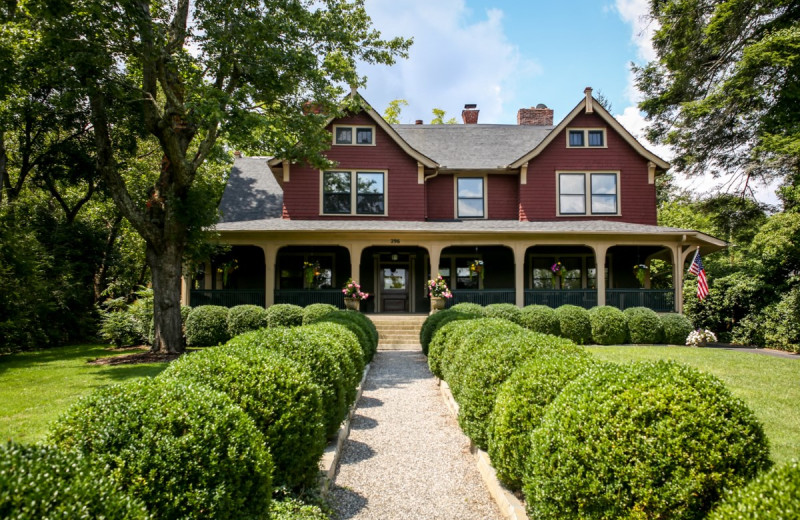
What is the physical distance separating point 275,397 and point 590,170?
58.9ft

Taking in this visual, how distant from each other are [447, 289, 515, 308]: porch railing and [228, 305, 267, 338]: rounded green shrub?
6723 millimetres

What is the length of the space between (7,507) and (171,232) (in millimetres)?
12373

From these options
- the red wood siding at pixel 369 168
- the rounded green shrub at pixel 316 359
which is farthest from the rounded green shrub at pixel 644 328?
the rounded green shrub at pixel 316 359

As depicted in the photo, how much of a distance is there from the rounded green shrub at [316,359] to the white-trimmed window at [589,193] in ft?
51.0

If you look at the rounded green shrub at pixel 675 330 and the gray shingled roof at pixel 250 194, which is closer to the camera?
the rounded green shrub at pixel 675 330

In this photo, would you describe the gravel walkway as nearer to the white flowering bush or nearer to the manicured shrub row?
the manicured shrub row

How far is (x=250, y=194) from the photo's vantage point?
20.3m

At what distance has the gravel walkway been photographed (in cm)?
422

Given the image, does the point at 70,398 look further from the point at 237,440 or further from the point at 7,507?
the point at 7,507

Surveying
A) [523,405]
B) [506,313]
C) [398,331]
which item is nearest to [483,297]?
[506,313]

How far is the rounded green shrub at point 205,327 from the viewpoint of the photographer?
14133mm

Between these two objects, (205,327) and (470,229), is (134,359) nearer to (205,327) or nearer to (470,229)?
(205,327)

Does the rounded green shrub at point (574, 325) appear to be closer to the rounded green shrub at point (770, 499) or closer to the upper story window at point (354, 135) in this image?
the upper story window at point (354, 135)

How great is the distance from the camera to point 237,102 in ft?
37.7
